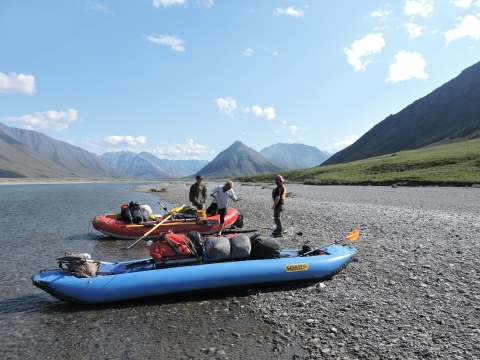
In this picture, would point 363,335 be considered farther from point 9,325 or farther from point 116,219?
point 116,219

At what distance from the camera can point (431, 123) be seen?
155 m

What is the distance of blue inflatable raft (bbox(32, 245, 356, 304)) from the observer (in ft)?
24.4

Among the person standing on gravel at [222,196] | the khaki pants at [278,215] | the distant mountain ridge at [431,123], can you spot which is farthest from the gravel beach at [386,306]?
the distant mountain ridge at [431,123]

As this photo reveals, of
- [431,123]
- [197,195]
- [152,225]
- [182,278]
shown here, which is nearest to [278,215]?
[197,195]

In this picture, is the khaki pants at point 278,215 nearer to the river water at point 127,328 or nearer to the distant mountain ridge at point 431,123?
the river water at point 127,328

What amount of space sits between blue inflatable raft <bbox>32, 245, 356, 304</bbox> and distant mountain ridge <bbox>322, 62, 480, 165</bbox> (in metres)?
133

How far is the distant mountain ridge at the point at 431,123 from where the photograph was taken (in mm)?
134750

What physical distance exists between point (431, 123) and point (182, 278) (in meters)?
179

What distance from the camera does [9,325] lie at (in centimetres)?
696

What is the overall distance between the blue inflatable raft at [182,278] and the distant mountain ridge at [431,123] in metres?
133

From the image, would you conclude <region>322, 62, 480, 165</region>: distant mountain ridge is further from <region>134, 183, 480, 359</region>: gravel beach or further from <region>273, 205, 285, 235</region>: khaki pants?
<region>134, 183, 480, 359</region>: gravel beach

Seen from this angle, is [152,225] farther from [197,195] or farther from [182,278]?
[182,278]

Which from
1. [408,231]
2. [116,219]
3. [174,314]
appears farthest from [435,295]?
[116,219]

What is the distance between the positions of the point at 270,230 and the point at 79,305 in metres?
9.48
